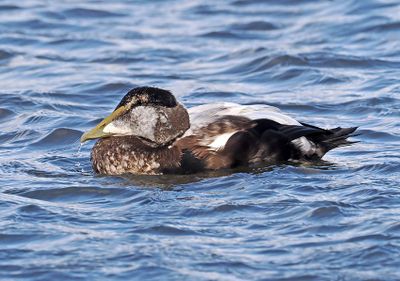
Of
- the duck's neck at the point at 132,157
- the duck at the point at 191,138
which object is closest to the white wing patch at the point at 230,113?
the duck at the point at 191,138

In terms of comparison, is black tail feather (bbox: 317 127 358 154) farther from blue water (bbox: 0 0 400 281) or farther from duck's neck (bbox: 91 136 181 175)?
duck's neck (bbox: 91 136 181 175)

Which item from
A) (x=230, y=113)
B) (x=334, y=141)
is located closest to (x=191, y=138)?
(x=230, y=113)

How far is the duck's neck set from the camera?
9625 millimetres

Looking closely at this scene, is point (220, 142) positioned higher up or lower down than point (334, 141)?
higher up

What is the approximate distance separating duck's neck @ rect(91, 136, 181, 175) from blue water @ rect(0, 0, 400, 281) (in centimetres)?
11

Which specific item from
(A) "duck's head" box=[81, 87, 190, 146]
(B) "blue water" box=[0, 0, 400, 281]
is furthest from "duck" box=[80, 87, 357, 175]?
(B) "blue water" box=[0, 0, 400, 281]

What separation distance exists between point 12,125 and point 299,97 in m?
3.44

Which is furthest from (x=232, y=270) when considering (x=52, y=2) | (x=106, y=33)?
(x=52, y=2)

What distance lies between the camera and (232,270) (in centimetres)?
708

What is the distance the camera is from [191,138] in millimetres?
9609

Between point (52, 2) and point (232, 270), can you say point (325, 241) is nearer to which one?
point (232, 270)

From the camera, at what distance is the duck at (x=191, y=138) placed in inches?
377

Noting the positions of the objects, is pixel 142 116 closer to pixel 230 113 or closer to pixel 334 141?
pixel 230 113

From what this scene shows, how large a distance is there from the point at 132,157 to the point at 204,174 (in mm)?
669
